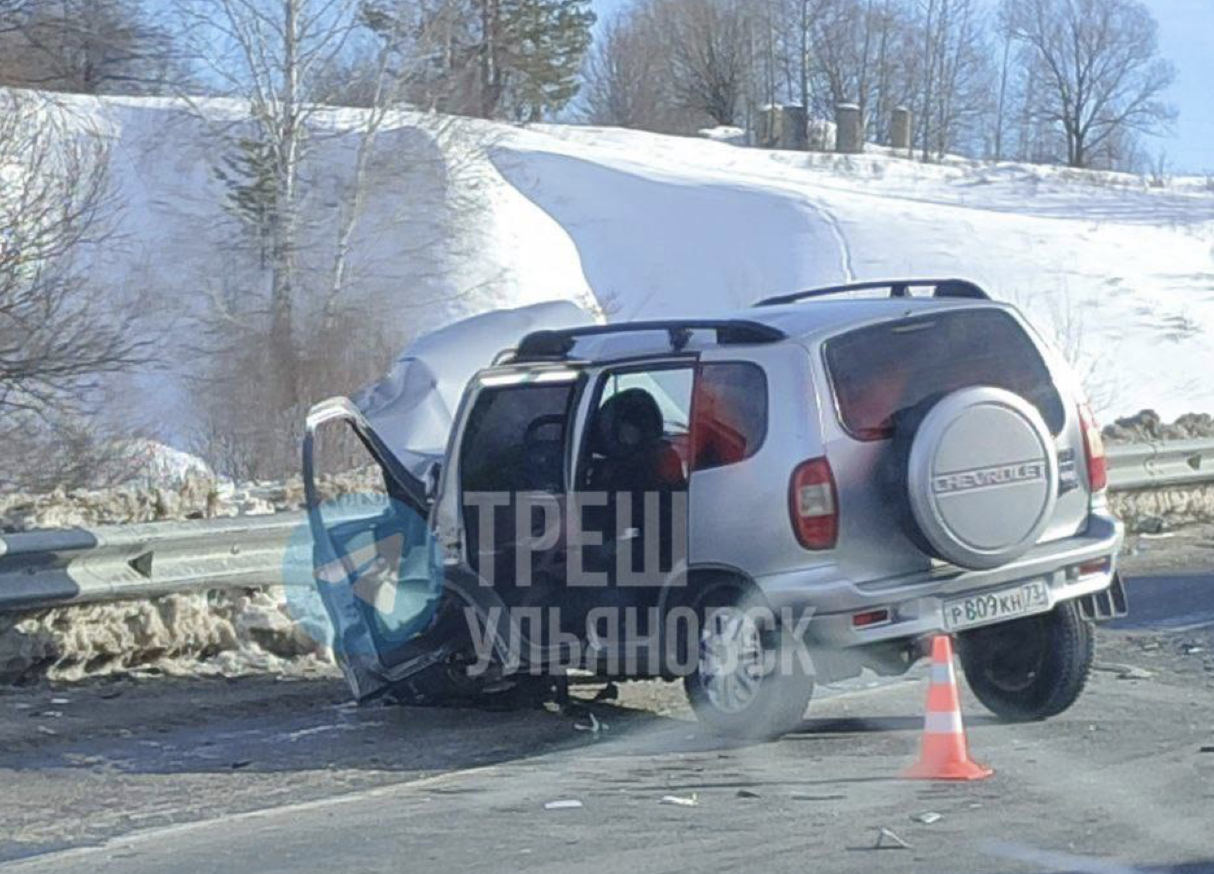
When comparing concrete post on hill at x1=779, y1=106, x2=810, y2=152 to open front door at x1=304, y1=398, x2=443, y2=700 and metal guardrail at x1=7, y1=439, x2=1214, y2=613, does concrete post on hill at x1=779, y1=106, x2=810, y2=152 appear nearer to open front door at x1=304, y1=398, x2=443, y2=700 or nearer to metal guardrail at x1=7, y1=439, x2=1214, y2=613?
metal guardrail at x1=7, y1=439, x2=1214, y2=613

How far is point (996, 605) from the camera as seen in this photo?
772 cm

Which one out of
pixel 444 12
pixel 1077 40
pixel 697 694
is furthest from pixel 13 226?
pixel 1077 40

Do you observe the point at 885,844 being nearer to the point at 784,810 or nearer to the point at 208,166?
the point at 784,810

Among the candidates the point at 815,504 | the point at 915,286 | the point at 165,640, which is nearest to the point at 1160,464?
the point at 915,286

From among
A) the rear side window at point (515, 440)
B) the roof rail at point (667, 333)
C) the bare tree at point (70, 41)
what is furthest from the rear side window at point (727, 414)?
the bare tree at point (70, 41)

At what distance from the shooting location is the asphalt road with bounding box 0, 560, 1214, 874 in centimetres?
622

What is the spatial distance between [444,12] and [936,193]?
78.2 ft

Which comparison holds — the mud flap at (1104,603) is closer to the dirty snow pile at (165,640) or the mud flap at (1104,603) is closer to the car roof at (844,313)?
the car roof at (844,313)

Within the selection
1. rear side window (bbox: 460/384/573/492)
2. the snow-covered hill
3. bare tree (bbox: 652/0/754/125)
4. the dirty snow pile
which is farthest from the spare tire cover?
bare tree (bbox: 652/0/754/125)

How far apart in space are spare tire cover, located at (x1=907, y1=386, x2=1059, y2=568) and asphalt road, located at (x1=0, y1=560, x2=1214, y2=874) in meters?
0.83

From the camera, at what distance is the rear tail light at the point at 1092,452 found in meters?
8.06

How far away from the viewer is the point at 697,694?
26.2ft

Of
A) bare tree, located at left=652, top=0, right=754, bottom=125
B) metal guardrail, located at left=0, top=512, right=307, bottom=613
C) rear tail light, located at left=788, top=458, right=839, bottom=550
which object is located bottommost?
metal guardrail, located at left=0, top=512, right=307, bottom=613

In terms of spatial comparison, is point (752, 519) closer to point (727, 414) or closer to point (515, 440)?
point (727, 414)
